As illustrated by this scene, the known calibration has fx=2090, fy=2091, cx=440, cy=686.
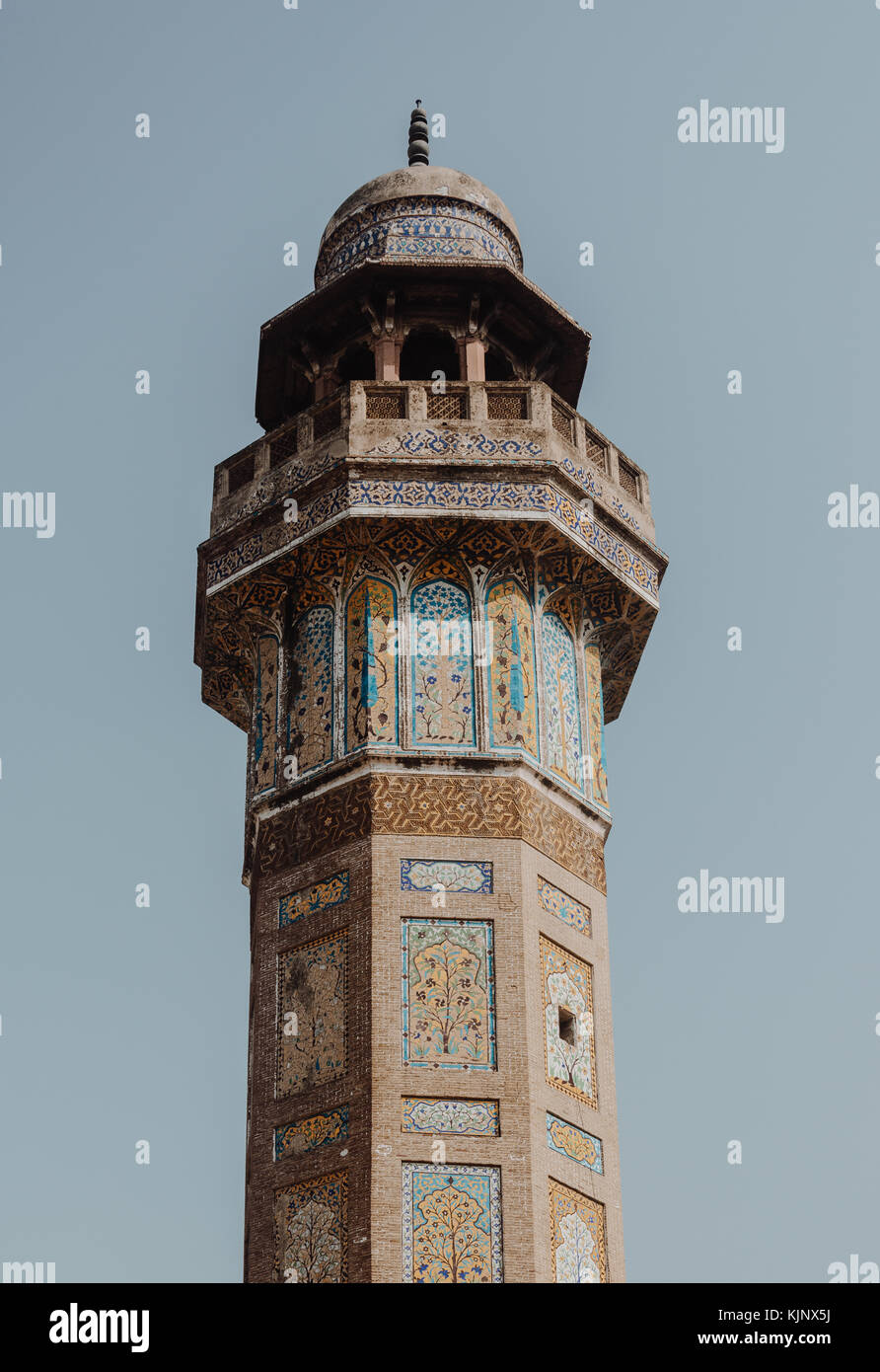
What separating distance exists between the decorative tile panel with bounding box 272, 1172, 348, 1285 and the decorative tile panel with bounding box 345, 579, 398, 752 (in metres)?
3.92

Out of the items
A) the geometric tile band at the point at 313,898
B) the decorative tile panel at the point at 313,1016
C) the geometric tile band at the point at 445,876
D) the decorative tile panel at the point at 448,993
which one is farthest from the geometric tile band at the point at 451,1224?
the geometric tile band at the point at 313,898

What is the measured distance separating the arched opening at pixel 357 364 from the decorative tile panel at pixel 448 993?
6.85m

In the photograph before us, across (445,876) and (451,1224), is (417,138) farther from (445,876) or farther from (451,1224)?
(451,1224)

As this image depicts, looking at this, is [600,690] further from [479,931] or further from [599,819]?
[479,931]

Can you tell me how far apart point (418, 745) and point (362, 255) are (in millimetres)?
6156

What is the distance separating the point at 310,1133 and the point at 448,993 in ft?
5.24

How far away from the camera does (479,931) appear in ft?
57.9

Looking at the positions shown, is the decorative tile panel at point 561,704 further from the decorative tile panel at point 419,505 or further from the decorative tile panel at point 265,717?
the decorative tile panel at point 265,717

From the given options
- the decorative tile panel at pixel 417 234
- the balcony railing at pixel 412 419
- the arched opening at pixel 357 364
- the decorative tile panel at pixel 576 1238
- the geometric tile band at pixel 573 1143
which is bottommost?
the decorative tile panel at pixel 576 1238

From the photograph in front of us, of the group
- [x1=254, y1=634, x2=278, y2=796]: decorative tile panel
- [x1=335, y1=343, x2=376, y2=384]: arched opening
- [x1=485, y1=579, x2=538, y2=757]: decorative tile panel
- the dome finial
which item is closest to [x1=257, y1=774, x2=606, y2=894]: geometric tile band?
[x1=485, y1=579, x2=538, y2=757]: decorative tile panel

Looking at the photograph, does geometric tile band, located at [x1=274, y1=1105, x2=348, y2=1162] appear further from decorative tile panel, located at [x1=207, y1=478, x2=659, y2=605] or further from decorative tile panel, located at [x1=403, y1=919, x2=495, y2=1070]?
decorative tile panel, located at [x1=207, y1=478, x2=659, y2=605]

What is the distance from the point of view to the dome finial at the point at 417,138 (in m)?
23.5

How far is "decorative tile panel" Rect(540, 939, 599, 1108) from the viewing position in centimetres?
1755
